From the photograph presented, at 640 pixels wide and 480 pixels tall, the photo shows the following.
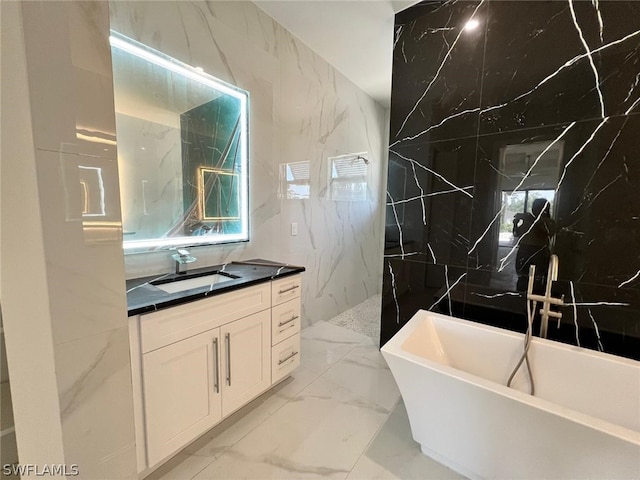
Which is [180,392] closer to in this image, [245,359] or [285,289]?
[245,359]

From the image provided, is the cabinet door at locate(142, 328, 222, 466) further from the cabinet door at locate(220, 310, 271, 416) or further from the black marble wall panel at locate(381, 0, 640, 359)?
the black marble wall panel at locate(381, 0, 640, 359)

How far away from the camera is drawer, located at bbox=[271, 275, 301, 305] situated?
182 cm

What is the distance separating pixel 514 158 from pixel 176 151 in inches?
88.6

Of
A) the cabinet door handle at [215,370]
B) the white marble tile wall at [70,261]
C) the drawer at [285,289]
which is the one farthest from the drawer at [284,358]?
the white marble tile wall at [70,261]

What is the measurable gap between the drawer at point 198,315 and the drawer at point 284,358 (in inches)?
14.4

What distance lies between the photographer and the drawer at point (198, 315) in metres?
1.22

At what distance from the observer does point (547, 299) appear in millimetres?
1648

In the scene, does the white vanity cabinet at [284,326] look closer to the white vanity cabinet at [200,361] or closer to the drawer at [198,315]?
the white vanity cabinet at [200,361]

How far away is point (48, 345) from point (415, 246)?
7.25 ft

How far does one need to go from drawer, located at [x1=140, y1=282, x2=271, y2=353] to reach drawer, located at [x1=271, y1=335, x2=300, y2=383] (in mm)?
365

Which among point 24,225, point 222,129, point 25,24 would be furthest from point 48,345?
point 222,129

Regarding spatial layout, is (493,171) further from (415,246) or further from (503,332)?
(503,332)

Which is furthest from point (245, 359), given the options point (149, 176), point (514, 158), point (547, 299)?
point (514, 158)

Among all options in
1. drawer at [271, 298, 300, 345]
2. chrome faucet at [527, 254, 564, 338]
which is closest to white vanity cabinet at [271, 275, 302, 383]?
drawer at [271, 298, 300, 345]
